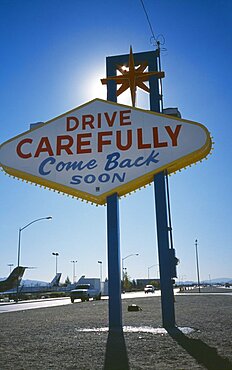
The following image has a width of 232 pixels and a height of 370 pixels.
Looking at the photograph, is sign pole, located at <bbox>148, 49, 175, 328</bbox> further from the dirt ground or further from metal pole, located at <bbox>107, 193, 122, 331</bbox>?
metal pole, located at <bbox>107, 193, 122, 331</bbox>

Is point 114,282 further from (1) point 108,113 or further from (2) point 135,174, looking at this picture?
(1) point 108,113

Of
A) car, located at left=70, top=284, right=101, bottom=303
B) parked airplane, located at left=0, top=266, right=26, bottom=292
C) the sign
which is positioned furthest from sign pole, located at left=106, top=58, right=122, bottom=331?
parked airplane, located at left=0, top=266, right=26, bottom=292

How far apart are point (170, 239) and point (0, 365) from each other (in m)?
6.55

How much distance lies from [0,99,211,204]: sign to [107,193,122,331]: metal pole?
475 millimetres

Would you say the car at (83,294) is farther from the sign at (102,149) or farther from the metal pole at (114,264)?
the sign at (102,149)

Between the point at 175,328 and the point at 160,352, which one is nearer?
the point at 160,352

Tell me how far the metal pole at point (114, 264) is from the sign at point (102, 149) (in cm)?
47

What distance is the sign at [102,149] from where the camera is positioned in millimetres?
11992

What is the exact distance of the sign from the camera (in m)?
12.0

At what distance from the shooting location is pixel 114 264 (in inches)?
460

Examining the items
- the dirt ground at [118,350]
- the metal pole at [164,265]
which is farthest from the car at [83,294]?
the dirt ground at [118,350]

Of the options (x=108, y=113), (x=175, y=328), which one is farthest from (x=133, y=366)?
(x=108, y=113)

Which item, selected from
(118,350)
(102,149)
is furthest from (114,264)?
(118,350)

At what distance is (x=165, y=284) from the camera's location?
460 inches
